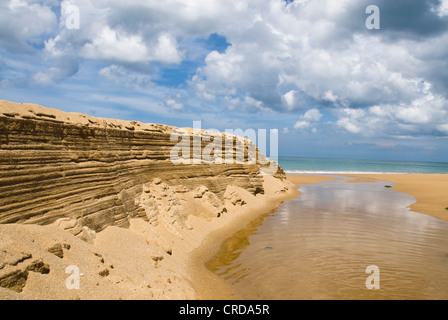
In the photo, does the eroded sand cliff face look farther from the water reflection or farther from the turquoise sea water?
the turquoise sea water

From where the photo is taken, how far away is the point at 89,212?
9430mm

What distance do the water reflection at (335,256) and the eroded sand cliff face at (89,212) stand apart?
7.58 feet

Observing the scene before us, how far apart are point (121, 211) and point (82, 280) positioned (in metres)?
4.05

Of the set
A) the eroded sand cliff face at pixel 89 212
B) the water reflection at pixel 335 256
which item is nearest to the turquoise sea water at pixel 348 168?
the water reflection at pixel 335 256

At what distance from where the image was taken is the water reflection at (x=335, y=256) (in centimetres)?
930

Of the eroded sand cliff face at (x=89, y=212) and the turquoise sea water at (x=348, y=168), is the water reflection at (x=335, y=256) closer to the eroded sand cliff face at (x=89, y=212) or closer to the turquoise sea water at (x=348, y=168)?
the eroded sand cliff face at (x=89, y=212)

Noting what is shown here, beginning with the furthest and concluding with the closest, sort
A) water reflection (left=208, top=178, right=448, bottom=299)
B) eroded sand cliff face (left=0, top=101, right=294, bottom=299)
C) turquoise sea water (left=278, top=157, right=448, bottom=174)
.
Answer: turquoise sea water (left=278, top=157, right=448, bottom=174), water reflection (left=208, top=178, right=448, bottom=299), eroded sand cliff face (left=0, top=101, right=294, bottom=299)

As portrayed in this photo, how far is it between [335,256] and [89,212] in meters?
9.31

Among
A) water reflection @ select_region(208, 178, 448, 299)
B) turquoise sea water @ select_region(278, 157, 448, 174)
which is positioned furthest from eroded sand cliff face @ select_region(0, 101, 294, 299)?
turquoise sea water @ select_region(278, 157, 448, 174)

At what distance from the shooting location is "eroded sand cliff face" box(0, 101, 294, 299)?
675 cm

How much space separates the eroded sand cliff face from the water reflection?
7.58ft
